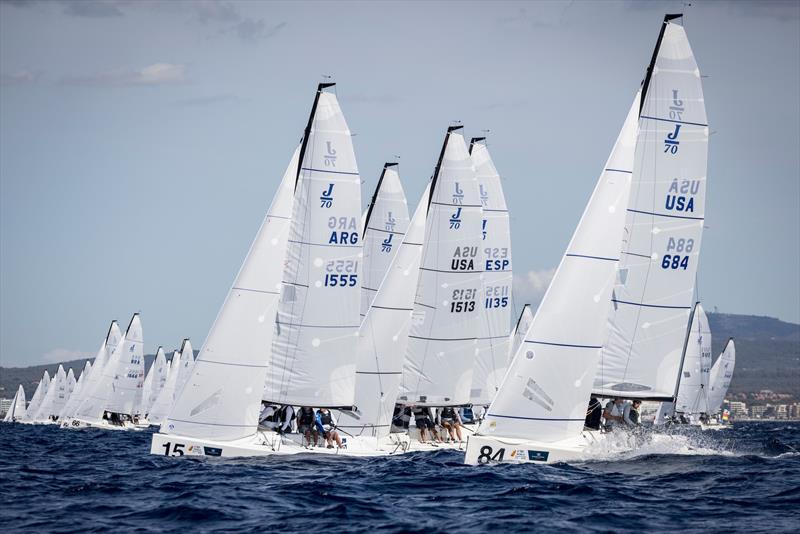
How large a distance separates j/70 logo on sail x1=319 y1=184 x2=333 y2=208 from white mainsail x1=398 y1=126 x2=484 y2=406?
16.8ft

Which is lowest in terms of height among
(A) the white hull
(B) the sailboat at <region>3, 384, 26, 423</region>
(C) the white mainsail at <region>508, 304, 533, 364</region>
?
(B) the sailboat at <region>3, 384, 26, 423</region>

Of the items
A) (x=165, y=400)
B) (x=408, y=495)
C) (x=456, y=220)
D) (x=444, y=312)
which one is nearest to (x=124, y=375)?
(x=165, y=400)

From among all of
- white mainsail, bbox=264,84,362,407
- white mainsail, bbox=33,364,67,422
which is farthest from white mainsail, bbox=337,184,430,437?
white mainsail, bbox=33,364,67,422

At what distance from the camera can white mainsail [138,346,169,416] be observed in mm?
87125

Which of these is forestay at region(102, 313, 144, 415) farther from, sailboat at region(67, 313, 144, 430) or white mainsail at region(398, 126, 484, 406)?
white mainsail at region(398, 126, 484, 406)

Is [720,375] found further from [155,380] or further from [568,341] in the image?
[568,341]

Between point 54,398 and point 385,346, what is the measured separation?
222ft

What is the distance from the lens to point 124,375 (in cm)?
6944

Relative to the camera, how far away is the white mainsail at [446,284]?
32.6 meters

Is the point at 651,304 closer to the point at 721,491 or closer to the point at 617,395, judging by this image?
the point at 617,395

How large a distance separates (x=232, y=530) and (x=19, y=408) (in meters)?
92.4

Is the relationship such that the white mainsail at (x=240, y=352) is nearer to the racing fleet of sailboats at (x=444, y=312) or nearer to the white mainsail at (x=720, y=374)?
the racing fleet of sailboats at (x=444, y=312)

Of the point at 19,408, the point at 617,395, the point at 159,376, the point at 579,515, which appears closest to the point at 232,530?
the point at 579,515

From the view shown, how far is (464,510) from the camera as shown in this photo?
57.6 feet
